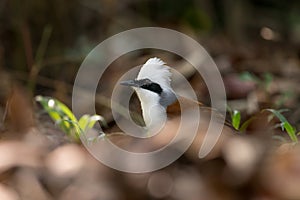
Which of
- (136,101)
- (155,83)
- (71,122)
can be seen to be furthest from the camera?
(136,101)

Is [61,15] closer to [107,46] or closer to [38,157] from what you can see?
[107,46]

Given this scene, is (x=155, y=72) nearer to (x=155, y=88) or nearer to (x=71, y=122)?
(x=155, y=88)

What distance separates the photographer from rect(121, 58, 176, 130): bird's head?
221cm

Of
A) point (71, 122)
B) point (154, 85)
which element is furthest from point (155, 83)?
point (71, 122)

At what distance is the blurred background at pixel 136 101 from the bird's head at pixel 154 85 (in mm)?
180

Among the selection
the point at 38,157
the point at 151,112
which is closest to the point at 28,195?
the point at 38,157

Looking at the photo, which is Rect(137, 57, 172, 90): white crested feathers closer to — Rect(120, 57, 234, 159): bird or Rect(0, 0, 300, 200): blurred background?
Rect(120, 57, 234, 159): bird

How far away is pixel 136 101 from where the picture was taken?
2.60 meters

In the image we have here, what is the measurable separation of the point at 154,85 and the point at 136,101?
357 mm

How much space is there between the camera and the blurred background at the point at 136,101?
3.84ft

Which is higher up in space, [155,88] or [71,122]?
[155,88]

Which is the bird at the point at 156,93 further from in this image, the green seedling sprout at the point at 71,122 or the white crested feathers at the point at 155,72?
the green seedling sprout at the point at 71,122

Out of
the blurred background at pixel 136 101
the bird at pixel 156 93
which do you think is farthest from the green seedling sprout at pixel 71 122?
the bird at pixel 156 93

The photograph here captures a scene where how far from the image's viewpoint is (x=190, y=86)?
11.7 ft
